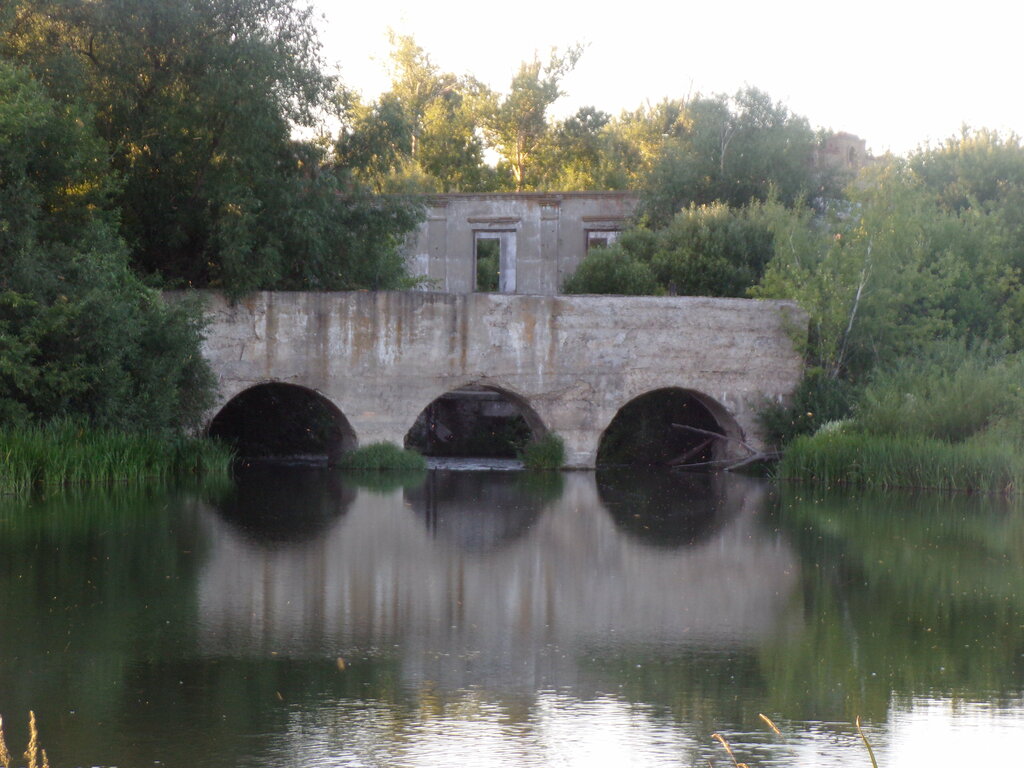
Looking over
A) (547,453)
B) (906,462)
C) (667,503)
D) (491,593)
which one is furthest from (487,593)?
(547,453)

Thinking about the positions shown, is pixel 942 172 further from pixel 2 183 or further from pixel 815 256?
pixel 2 183

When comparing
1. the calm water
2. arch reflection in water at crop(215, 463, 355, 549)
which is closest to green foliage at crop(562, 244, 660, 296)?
arch reflection in water at crop(215, 463, 355, 549)

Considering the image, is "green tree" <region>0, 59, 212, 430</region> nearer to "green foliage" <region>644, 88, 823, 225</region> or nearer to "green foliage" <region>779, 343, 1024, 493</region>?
"green foliage" <region>779, 343, 1024, 493</region>

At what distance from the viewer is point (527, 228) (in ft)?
111

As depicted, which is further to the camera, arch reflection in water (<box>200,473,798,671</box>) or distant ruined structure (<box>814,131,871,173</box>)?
distant ruined structure (<box>814,131,871,173</box>)

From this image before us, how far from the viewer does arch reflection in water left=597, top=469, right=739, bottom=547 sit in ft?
45.4

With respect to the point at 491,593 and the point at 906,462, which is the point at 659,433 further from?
the point at 491,593

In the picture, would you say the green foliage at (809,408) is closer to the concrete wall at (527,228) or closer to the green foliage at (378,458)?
the green foliage at (378,458)

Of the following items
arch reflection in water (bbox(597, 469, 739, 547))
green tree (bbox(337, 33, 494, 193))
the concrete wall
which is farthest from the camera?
green tree (bbox(337, 33, 494, 193))

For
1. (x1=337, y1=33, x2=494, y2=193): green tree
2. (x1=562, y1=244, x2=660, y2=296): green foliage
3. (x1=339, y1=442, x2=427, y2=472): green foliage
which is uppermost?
(x1=337, y1=33, x2=494, y2=193): green tree

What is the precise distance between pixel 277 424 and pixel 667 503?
10.5 m

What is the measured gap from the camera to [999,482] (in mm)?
18812

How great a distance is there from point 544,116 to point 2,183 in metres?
30.8

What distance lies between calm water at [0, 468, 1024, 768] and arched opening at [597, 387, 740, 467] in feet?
36.4
